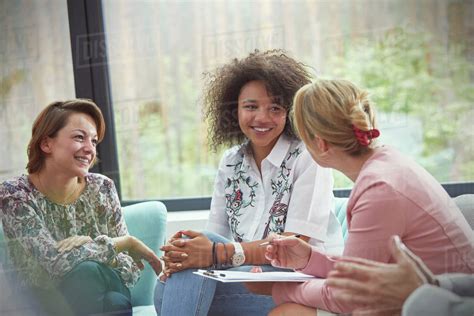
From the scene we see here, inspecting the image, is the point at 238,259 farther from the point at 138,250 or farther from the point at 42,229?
the point at 42,229

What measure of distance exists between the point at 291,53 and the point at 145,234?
0.58 meters

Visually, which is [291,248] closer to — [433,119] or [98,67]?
[433,119]

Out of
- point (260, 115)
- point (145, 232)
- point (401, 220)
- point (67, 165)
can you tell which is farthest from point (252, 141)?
point (401, 220)

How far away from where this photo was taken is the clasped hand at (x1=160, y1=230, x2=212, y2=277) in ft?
5.96

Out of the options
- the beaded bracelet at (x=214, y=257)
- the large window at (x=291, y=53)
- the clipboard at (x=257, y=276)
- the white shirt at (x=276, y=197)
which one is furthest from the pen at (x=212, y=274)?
the large window at (x=291, y=53)

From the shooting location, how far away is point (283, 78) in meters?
1.83

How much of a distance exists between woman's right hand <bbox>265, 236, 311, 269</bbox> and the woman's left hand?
0.44 meters

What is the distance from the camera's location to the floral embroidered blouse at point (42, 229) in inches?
69.5

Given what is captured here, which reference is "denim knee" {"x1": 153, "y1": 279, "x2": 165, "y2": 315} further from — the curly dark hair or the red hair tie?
the red hair tie

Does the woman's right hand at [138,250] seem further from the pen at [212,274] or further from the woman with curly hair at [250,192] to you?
the pen at [212,274]

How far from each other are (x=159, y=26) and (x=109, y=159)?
370 mm

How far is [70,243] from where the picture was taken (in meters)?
1.78

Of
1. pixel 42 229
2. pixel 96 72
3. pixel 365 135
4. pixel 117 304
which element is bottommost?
pixel 117 304

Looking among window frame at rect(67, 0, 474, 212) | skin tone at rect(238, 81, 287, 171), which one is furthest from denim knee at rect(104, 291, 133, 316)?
skin tone at rect(238, 81, 287, 171)
